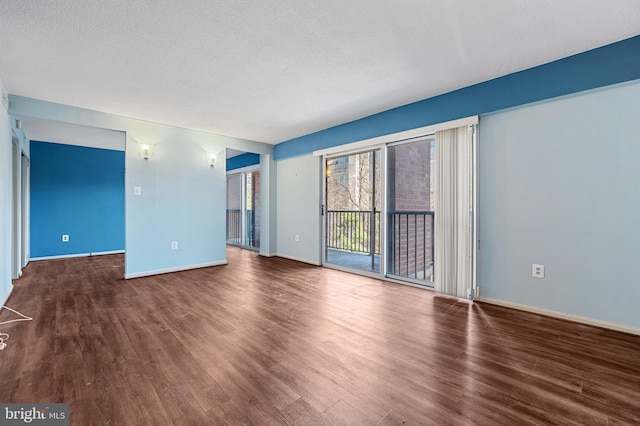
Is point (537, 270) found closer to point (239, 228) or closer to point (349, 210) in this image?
point (349, 210)

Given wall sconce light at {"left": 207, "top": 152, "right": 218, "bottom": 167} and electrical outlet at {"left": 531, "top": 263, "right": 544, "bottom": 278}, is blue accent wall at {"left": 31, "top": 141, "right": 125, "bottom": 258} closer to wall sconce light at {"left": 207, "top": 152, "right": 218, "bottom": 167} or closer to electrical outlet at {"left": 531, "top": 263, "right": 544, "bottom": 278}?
wall sconce light at {"left": 207, "top": 152, "right": 218, "bottom": 167}

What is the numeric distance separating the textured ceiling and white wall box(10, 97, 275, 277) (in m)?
0.64

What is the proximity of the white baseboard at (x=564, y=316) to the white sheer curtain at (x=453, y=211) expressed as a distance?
299mm

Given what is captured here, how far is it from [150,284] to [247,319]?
2.05 m

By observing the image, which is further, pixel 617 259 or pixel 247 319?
pixel 247 319

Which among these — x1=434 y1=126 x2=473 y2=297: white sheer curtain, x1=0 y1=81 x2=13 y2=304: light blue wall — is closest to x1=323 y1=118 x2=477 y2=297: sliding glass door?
x1=434 y1=126 x2=473 y2=297: white sheer curtain

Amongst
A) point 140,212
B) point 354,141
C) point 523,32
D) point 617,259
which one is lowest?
point 617,259

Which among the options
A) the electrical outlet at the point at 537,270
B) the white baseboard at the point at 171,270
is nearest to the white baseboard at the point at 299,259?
the white baseboard at the point at 171,270

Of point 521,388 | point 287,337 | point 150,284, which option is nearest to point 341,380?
point 287,337

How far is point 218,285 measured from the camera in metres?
3.76

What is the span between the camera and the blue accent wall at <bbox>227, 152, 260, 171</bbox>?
21.9 ft

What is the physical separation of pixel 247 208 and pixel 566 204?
6.38 meters

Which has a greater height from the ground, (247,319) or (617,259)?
(617,259)

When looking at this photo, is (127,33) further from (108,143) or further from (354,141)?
(108,143)
